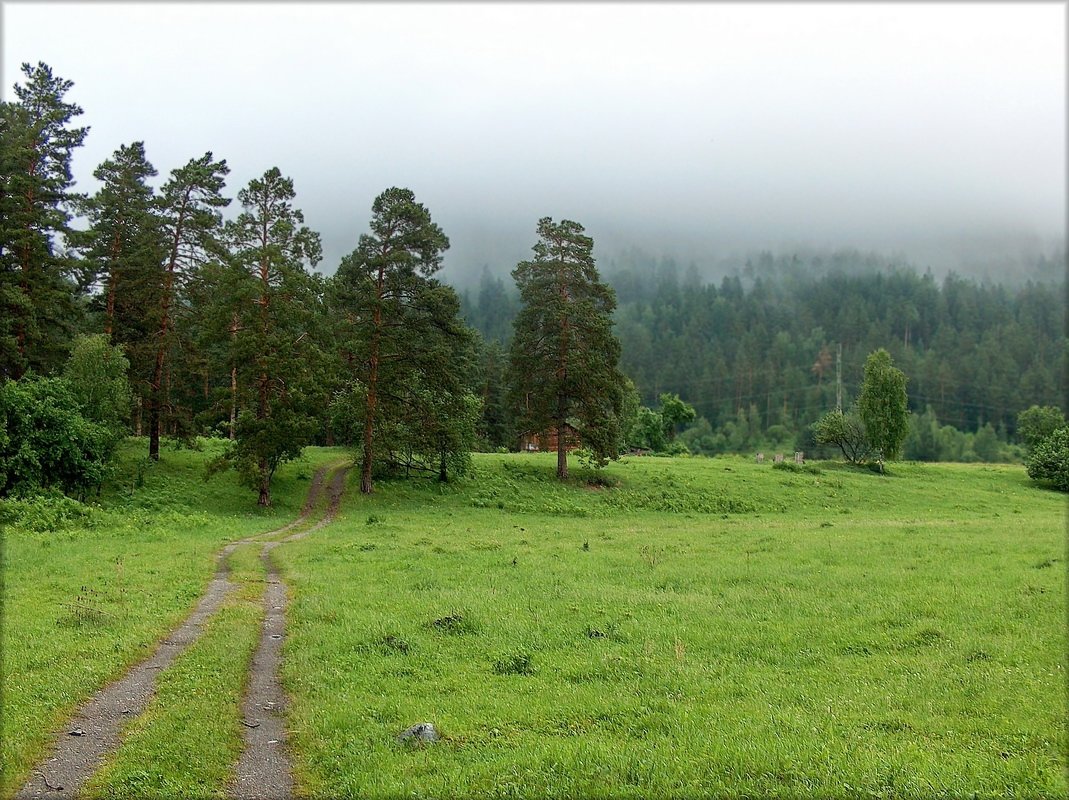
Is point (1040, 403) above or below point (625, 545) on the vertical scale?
above

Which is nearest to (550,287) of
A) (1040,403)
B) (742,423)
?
(1040,403)

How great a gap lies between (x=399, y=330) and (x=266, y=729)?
3455 centimetres

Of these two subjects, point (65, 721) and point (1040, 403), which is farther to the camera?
point (1040, 403)

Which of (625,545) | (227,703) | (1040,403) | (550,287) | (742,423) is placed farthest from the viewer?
(742,423)

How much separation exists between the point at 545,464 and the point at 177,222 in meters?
30.0

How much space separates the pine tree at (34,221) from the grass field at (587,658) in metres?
12.7

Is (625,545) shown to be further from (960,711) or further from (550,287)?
(550,287)

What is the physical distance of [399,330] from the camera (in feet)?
139

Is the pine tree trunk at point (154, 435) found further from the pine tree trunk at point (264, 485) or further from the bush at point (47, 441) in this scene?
the pine tree trunk at point (264, 485)

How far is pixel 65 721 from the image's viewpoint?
933 centimetres

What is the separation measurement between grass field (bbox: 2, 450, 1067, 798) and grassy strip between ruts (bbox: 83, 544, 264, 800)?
4 centimetres

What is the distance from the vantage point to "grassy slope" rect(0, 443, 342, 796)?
1018cm

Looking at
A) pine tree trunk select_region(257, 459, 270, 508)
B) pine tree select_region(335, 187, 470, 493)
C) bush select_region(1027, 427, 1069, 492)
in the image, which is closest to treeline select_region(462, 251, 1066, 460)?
bush select_region(1027, 427, 1069, 492)

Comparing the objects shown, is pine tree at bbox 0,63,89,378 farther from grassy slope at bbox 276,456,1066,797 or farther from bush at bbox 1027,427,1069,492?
bush at bbox 1027,427,1069,492
